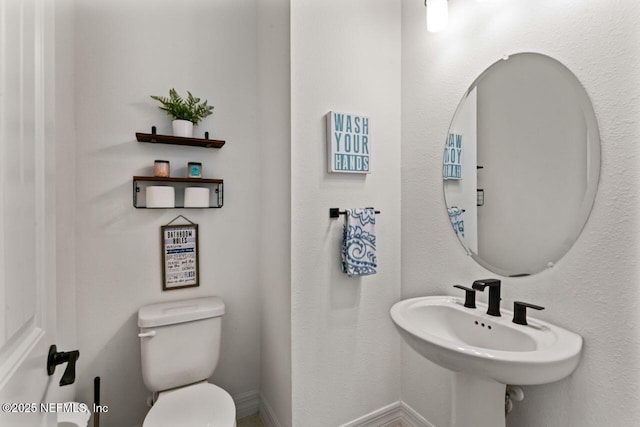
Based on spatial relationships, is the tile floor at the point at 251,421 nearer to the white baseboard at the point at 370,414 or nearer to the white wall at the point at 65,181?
the white baseboard at the point at 370,414

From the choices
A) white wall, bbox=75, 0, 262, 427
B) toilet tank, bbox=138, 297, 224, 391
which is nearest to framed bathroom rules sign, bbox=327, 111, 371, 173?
white wall, bbox=75, 0, 262, 427

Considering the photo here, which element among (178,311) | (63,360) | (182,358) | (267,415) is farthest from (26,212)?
(267,415)

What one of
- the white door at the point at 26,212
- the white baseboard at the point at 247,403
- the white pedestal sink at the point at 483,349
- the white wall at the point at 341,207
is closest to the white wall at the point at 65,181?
the white door at the point at 26,212

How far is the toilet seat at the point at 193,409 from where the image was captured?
1.23 metres

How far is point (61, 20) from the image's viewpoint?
Answer: 1243mm

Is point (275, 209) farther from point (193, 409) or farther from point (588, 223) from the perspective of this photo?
point (588, 223)

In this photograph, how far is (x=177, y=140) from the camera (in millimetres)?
1589

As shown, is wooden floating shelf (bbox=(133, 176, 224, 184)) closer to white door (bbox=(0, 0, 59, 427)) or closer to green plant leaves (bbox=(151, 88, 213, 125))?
green plant leaves (bbox=(151, 88, 213, 125))

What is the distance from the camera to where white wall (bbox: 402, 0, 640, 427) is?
95 centimetres

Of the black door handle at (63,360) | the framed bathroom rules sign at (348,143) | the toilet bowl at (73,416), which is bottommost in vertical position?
the toilet bowl at (73,416)

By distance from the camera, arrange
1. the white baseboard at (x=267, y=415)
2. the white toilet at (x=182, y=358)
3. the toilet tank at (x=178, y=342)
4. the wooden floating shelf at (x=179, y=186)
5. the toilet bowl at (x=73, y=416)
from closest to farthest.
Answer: the toilet bowl at (x=73, y=416), the white toilet at (x=182, y=358), the toilet tank at (x=178, y=342), the wooden floating shelf at (x=179, y=186), the white baseboard at (x=267, y=415)

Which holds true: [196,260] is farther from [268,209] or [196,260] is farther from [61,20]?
[61,20]

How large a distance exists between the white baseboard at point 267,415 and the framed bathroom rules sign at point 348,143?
1383 mm

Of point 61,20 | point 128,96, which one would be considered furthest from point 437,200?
point 61,20
